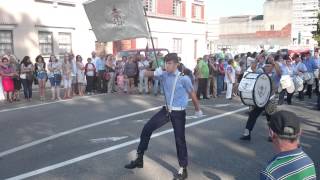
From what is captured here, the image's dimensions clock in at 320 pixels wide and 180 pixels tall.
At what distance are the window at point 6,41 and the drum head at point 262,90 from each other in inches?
641

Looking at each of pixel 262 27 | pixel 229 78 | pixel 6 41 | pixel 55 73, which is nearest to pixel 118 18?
pixel 55 73

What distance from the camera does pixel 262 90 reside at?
8.50m

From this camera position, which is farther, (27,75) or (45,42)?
(45,42)

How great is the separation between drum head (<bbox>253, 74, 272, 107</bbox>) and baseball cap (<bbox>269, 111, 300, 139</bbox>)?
5903mm

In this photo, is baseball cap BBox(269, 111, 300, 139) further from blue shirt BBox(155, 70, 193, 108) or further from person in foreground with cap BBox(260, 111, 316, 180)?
blue shirt BBox(155, 70, 193, 108)

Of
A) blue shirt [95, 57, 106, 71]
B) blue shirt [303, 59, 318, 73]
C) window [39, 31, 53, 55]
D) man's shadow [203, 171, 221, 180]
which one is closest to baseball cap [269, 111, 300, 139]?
man's shadow [203, 171, 221, 180]

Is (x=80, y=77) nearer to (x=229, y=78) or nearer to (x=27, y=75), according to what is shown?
(x=27, y=75)

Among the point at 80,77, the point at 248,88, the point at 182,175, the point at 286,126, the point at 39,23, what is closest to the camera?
the point at 286,126

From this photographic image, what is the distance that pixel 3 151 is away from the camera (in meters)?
7.94

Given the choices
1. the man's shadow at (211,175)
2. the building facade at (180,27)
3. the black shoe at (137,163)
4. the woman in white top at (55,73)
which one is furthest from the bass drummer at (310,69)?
the building facade at (180,27)

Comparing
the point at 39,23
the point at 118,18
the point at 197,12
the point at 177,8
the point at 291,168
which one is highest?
the point at 177,8

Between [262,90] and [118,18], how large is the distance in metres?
3.33

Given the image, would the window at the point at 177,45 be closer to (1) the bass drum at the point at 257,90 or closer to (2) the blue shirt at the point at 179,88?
(1) the bass drum at the point at 257,90

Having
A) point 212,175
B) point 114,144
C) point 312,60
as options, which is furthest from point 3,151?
point 312,60
